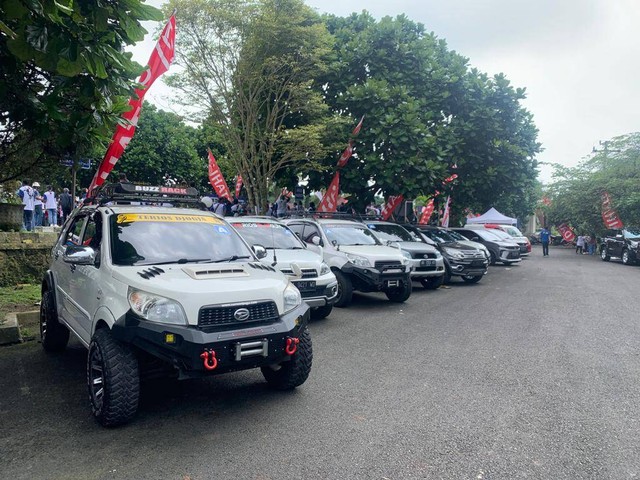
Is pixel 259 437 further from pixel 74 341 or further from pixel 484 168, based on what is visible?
pixel 484 168

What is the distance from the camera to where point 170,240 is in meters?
5.05

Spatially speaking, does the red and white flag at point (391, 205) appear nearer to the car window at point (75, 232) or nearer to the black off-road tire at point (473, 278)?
the black off-road tire at point (473, 278)

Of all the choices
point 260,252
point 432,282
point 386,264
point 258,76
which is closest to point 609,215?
point 432,282

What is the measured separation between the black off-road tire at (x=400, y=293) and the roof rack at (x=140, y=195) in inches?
212

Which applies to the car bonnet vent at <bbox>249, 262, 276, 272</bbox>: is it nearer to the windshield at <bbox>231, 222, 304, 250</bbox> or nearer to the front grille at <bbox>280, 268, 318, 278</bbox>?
the front grille at <bbox>280, 268, 318, 278</bbox>

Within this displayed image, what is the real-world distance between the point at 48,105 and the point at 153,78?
4519 mm

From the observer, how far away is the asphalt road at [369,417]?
11.3ft

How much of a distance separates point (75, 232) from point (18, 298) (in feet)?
12.5

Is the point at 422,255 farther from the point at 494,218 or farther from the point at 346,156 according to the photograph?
the point at 494,218

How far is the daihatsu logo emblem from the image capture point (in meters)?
4.09

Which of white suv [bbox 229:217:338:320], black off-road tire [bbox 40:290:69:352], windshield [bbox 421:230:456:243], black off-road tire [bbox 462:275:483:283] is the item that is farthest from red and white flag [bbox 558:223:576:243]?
black off-road tire [bbox 40:290:69:352]

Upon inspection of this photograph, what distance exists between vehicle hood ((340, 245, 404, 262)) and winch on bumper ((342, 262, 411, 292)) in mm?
180

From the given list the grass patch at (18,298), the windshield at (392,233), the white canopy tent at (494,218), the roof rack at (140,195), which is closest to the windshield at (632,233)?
the white canopy tent at (494,218)

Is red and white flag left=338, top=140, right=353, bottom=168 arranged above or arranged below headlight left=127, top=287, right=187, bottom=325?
above
